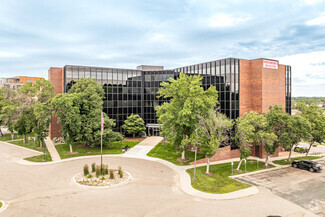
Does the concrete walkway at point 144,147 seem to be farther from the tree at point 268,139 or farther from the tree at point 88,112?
the tree at point 268,139

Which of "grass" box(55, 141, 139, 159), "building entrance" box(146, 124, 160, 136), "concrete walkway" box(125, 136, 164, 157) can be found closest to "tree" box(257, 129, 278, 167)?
"concrete walkway" box(125, 136, 164, 157)

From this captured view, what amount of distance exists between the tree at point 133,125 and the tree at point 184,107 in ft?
49.6

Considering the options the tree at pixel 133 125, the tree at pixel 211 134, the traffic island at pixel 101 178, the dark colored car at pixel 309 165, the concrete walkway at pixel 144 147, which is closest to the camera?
the traffic island at pixel 101 178

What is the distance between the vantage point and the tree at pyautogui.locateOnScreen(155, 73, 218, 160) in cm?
2531

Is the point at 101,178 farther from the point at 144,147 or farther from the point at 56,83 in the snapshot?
the point at 56,83

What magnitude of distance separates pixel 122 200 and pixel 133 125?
1089 inches

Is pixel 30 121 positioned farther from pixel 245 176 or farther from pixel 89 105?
pixel 245 176

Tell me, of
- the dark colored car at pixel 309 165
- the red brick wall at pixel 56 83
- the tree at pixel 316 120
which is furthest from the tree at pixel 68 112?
the tree at pixel 316 120

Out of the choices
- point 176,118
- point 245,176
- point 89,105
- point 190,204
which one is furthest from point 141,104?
point 190,204

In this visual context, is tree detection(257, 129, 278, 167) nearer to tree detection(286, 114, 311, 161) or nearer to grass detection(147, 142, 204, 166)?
tree detection(286, 114, 311, 161)

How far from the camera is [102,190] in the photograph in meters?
17.7

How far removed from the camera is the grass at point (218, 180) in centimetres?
1856

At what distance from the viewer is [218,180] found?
68.7 ft

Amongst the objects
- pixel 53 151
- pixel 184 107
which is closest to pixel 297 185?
pixel 184 107
